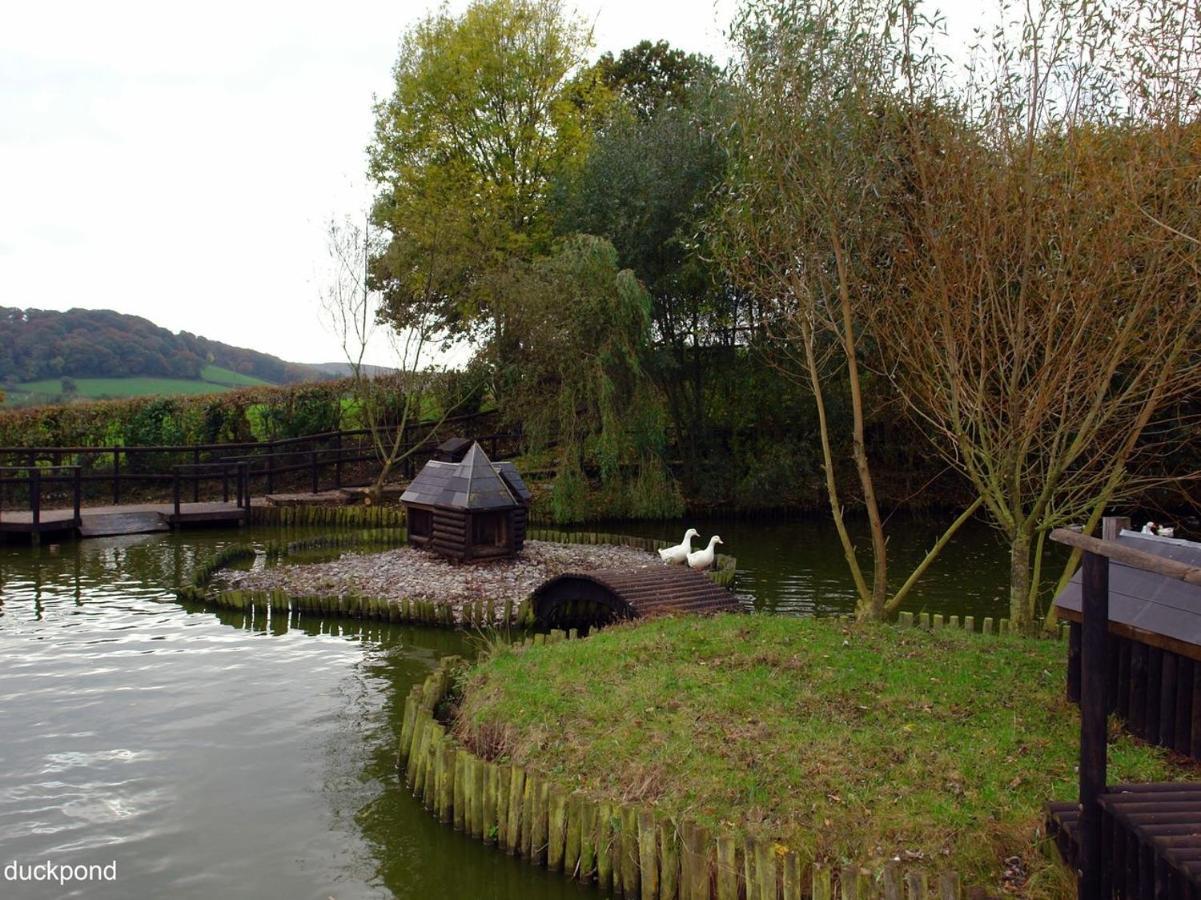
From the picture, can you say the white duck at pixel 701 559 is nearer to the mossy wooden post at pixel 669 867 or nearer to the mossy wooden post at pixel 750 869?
the mossy wooden post at pixel 669 867

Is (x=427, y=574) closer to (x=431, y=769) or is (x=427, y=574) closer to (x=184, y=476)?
(x=431, y=769)

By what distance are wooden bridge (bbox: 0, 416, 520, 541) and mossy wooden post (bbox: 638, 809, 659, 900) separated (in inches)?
825

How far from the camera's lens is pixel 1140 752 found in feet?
25.9

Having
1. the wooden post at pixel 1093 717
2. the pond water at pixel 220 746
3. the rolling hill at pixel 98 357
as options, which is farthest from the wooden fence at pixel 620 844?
the rolling hill at pixel 98 357

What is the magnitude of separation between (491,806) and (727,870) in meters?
2.33

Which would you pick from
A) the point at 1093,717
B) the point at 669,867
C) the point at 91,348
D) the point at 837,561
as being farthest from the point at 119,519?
the point at 91,348

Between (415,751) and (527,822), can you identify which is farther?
(415,751)

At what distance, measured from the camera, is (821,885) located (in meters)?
6.05

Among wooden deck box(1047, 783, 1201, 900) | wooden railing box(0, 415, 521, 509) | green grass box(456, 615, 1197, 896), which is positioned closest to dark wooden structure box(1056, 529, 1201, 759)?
green grass box(456, 615, 1197, 896)

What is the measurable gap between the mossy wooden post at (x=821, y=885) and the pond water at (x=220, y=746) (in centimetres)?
201

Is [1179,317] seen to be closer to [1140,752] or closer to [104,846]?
[1140,752]

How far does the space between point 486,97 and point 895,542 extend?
835 inches

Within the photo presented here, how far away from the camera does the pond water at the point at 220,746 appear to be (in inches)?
303

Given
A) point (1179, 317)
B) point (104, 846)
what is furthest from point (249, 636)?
point (1179, 317)
